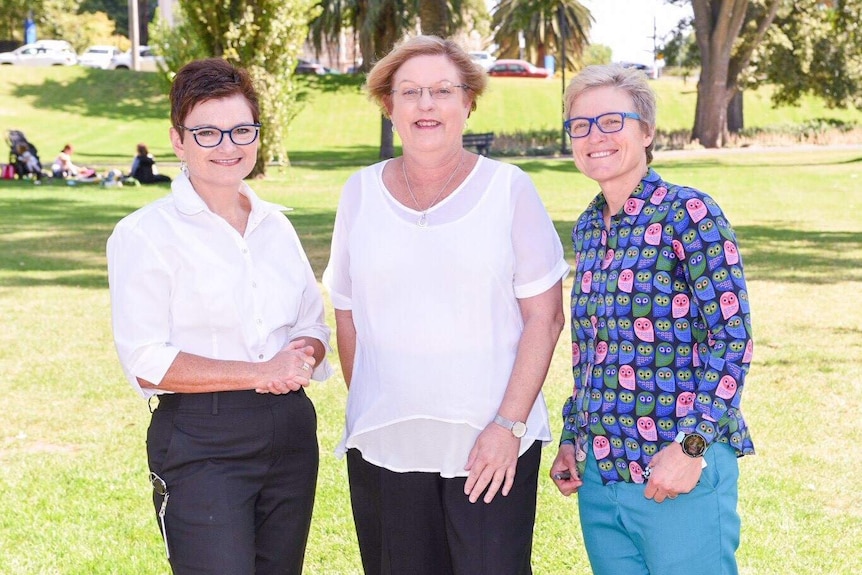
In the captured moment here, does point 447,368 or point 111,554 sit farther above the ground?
point 447,368

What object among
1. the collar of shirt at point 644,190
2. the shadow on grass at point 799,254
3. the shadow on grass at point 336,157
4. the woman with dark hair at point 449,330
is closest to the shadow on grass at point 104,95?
the shadow on grass at point 336,157

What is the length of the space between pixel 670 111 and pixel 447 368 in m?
48.1

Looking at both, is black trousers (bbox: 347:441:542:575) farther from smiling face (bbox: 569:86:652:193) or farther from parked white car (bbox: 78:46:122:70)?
parked white car (bbox: 78:46:122:70)

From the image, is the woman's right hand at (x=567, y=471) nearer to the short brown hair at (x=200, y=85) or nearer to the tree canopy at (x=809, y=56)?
the short brown hair at (x=200, y=85)

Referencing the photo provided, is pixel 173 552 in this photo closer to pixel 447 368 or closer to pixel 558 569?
pixel 447 368

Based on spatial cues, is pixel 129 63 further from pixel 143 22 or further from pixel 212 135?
pixel 212 135

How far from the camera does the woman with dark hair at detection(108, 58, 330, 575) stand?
2.79 metres

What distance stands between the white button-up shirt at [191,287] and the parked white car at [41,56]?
53989 millimetres

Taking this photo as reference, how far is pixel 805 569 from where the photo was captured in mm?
4520

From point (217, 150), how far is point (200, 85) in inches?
7.3

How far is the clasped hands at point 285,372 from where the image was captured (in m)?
2.85

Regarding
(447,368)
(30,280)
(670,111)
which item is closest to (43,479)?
(447,368)

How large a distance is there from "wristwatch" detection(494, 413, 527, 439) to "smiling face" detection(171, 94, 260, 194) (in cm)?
100

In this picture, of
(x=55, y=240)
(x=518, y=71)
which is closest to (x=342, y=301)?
(x=55, y=240)
